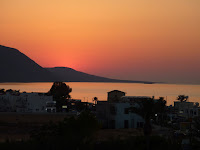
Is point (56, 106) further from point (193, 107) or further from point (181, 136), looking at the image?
point (181, 136)

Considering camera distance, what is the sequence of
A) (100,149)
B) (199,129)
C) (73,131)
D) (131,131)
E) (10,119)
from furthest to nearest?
1. (10,119)
2. (131,131)
3. (199,129)
4. (73,131)
5. (100,149)

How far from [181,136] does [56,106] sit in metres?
66.4

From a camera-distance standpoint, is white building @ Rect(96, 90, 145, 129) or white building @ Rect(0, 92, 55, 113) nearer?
white building @ Rect(96, 90, 145, 129)

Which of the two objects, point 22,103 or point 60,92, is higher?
point 60,92

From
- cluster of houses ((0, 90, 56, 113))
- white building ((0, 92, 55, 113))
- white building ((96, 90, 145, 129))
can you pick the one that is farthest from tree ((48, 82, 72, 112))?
white building ((96, 90, 145, 129))

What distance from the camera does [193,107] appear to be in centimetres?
10362

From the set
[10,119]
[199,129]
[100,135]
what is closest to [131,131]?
[100,135]

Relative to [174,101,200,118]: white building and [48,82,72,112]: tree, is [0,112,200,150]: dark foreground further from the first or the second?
[48,82,72,112]: tree

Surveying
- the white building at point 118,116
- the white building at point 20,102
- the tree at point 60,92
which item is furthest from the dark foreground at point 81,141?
the tree at point 60,92

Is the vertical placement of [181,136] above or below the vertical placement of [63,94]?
below

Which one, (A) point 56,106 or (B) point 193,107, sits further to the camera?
(A) point 56,106

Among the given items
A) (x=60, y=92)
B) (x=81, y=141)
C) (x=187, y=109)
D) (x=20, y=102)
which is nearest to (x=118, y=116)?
(x=81, y=141)

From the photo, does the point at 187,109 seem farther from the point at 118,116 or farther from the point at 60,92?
the point at 60,92

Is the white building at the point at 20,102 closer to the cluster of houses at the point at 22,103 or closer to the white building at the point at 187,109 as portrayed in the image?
the cluster of houses at the point at 22,103
